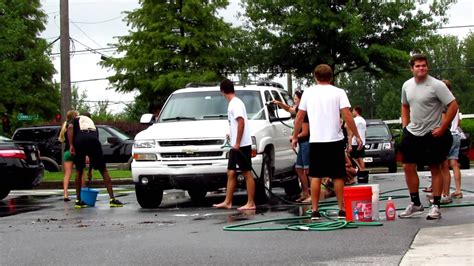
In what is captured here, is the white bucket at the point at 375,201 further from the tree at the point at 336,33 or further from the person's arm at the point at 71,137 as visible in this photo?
the tree at the point at 336,33

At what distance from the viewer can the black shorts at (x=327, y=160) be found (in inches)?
382

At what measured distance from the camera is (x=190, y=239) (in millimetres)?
8688

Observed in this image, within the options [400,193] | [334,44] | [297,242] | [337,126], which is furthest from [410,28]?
[297,242]

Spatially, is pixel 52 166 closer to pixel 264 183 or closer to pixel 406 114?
pixel 264 183

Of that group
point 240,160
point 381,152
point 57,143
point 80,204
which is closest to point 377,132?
point 381,152

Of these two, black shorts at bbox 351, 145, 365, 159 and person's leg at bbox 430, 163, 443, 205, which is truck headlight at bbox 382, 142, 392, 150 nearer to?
black shorts at bbox 351, 145, 365, 159

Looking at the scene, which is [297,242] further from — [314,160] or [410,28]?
[410,28]

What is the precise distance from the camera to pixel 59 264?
7281 millimetres

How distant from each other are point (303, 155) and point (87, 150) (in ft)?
12.3

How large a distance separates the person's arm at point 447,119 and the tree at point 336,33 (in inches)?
767

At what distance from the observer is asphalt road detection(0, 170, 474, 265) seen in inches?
286

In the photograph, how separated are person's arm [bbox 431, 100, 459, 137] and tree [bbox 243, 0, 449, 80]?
19478mm

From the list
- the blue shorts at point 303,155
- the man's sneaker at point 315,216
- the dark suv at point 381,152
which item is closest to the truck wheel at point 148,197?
the blue shorts at point 303,155

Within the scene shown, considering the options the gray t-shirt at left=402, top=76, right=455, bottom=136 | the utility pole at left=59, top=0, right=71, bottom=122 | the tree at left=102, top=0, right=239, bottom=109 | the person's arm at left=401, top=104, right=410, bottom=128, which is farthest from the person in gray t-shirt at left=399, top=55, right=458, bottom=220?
the tree at left=102, top=0, right=239, bottom=109
